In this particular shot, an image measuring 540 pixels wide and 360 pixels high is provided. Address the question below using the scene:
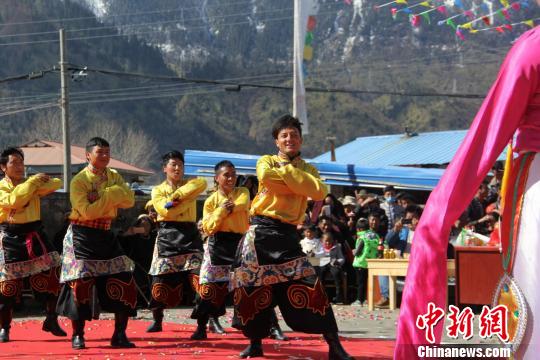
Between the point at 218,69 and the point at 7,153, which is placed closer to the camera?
the point at 7,153

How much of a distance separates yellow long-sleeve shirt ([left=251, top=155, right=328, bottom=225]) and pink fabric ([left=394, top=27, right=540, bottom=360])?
3.78m

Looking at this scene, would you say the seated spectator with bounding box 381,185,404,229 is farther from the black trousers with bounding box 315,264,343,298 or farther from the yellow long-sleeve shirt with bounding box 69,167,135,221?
the yellow long-sleeve shirt with bounding box 69,167,135,221

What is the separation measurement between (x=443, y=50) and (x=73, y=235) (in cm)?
12591

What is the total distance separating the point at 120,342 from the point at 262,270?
1746 millimetres

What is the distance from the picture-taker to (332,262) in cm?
1366

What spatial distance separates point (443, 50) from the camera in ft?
432

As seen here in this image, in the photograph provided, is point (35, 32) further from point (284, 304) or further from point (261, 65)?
point (284, 304)

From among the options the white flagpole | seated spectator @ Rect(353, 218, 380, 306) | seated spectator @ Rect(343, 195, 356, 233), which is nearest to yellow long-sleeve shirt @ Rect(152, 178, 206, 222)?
seated spectator @ Rect(353, 218, 380, 306)

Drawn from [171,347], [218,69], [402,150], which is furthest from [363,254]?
[218,69]

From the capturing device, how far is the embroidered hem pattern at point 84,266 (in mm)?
8641

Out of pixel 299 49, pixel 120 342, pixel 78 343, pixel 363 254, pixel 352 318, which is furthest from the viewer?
pixel 299 49

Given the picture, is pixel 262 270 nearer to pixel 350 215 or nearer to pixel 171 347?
pixel 171 347

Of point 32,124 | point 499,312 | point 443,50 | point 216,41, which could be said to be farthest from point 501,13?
point 443,50

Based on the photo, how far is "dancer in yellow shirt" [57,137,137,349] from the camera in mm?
8539
